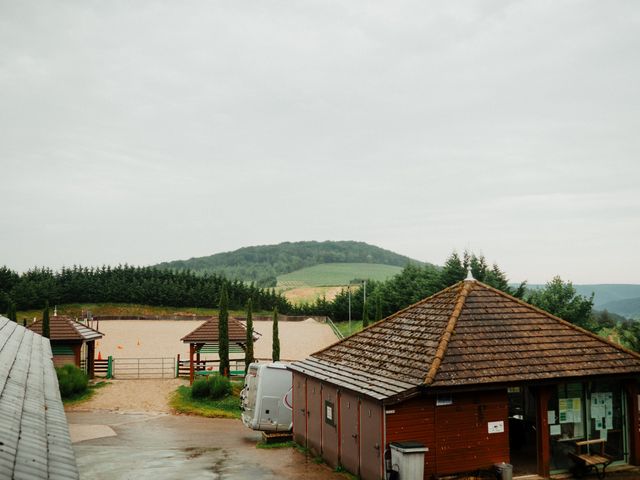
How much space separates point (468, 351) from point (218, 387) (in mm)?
17123

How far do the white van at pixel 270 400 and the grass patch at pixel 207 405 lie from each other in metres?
5.89

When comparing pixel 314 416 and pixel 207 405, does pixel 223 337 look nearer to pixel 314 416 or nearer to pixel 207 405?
pixel 207 405

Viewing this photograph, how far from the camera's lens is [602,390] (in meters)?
15.7

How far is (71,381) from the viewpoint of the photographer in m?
29.7

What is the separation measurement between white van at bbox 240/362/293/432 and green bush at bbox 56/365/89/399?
41.5ft

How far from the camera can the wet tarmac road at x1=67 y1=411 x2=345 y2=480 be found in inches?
619

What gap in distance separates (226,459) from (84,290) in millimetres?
A: 66718

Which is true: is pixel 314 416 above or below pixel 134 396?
above

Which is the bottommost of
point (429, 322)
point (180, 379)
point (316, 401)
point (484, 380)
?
point (180, 379)

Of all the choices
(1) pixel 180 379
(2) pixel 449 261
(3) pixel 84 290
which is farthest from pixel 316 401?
(3) pixel 84 290

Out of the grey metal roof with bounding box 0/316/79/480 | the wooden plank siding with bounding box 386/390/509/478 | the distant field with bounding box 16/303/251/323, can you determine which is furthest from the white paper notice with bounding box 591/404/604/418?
the distant field with bounding box 16/303/251/323

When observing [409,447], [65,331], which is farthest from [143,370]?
[409,447]

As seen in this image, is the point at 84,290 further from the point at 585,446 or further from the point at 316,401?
the point at 585,446

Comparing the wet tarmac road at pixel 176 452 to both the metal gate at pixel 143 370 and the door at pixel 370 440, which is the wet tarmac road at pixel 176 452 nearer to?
the door at pixel 370 440
